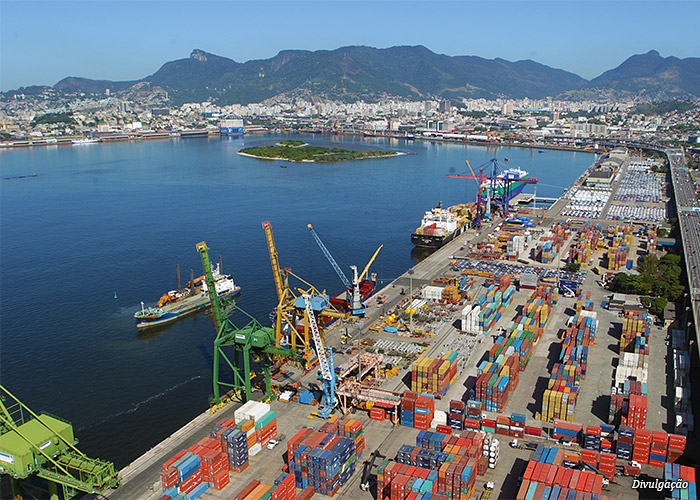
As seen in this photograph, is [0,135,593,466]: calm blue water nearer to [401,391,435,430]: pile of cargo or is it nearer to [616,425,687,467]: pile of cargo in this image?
[401,391,435,430]: pile of cargo

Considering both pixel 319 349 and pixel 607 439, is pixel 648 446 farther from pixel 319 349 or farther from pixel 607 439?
pixel 319 349

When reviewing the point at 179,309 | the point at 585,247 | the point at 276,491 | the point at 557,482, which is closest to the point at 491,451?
the point at 557,482

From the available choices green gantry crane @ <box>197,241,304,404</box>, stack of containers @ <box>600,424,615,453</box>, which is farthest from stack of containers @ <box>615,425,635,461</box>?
green gantry crane @ <box>197,241,304,404</box>

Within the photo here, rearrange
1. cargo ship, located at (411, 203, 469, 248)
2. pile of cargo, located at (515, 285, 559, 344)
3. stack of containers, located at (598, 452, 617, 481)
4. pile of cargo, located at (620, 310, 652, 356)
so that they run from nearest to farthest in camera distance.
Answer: stack of containers, located at (598, 452, 617, 481) < pile of cargo, located at (620, 310, 652, 356) < pile of cargo, located at (515, 285, 559, 344) < cargo ship, located at (411, 203, 469, 248)

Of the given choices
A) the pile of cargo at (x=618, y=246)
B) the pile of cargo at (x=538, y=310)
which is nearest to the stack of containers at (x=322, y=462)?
the pile of cargo at (x=538, y=310)

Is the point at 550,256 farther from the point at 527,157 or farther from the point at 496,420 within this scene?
the point at 527,157

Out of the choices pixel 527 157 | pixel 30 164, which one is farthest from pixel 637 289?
pixel 30 164
